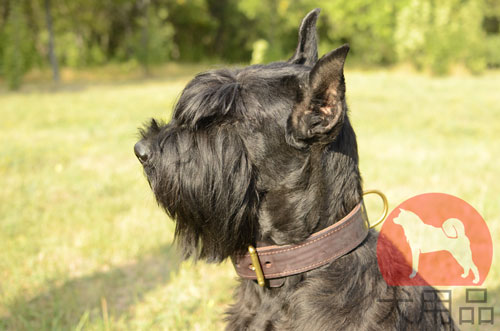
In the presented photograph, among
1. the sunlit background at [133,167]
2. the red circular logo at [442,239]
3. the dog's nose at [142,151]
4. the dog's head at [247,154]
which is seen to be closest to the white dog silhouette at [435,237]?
the red circular logo at [442,239]

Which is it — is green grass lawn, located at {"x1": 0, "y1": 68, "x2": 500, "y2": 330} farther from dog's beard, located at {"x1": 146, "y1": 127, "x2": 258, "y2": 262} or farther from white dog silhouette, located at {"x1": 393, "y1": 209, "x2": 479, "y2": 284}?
dog's beard, located at {"x1": 146, "y1": 127, "x2": 258, "y2": 262}

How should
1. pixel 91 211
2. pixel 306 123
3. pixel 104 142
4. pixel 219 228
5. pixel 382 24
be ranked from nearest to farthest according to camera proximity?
pixel 306 123 → pixel 219 228 → pixel 91 211 → pixel 104 142 → pixel 382 24

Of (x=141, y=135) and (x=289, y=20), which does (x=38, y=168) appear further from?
(x=289, y=20)

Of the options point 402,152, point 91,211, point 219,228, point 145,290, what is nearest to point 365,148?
point 402,152

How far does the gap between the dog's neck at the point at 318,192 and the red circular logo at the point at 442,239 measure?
970mm

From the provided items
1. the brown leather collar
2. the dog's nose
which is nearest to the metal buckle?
the brown leather collar

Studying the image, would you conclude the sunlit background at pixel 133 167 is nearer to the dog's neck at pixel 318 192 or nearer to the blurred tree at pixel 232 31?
the blurred tree at pixel 232 31

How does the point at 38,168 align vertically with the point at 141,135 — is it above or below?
below

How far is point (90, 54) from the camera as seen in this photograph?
3447 cm

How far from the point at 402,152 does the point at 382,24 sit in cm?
2729

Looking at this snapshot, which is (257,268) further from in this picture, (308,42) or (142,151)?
(308,42)

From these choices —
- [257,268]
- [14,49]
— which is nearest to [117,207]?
[257,268]

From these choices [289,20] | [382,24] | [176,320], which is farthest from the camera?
[289,20]

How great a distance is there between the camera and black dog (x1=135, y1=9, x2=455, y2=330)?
85.0 inches
